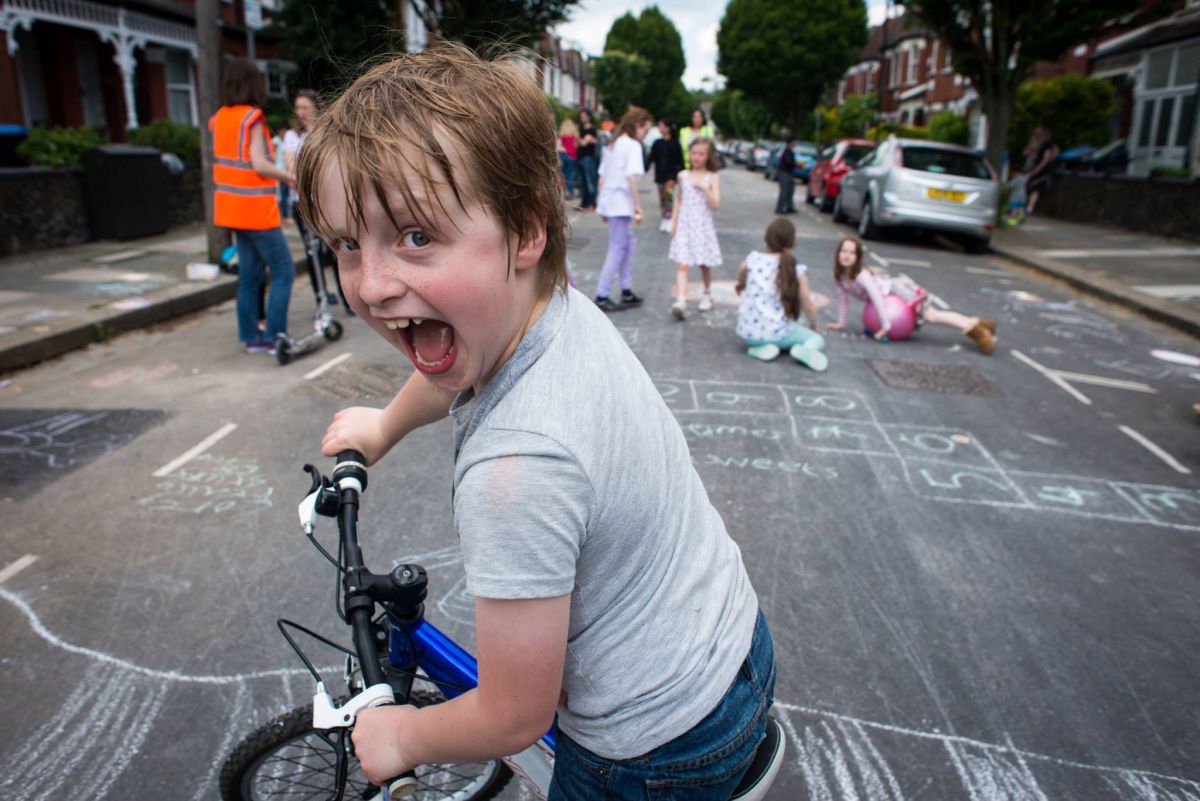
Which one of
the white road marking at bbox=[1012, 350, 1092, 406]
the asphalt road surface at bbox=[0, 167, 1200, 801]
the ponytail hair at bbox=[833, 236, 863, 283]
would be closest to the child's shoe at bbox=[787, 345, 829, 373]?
the asphalt road surface at bbox=[0, 167, 1200, 801]

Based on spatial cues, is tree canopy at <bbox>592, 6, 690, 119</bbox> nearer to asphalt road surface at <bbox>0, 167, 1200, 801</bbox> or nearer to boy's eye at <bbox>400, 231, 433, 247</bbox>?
asphalt road surface at <bbox>0, 167, 1200, 801</bbox>

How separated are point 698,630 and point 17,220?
11907 millimetres

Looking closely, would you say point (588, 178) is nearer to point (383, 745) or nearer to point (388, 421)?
point (388, 421)

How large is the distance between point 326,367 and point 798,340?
12.2 ft

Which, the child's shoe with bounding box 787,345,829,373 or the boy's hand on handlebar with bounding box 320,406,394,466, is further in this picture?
the child's shoe with bounding box 787,345,829,373

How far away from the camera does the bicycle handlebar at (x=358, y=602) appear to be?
116 cm

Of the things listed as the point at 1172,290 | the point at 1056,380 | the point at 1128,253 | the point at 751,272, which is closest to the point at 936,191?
the point at 1128,253

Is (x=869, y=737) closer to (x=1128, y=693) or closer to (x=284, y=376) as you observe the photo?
(x=1128, y=693)

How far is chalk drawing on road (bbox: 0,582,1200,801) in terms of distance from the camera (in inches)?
92.1

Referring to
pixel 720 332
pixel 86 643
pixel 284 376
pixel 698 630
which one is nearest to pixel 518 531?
pixel 698 630

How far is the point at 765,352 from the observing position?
6.72 meters

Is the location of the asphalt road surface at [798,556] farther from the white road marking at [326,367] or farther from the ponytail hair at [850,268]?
the ponytail hair at [850,268]

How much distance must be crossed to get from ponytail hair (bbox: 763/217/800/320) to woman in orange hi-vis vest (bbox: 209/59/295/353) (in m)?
3.82

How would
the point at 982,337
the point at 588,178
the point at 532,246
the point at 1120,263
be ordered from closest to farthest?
the point at 532,246, the point at 982,337, the point at 1120,263, the point at 588,178
